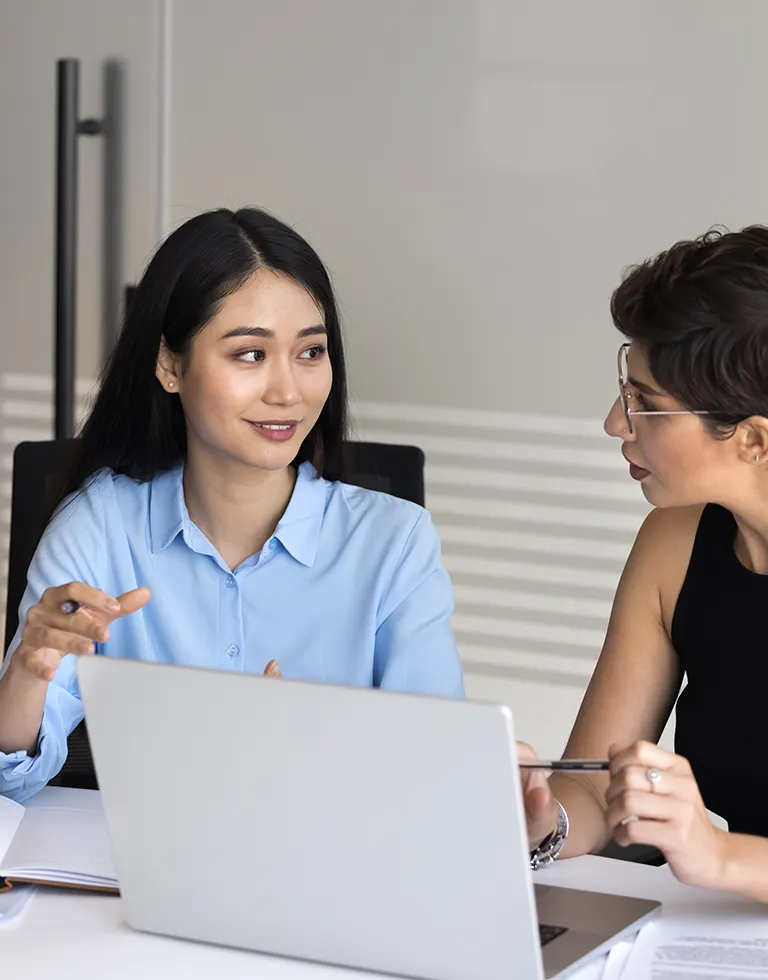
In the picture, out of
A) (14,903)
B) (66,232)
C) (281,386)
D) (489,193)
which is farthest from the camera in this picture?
(66,232)

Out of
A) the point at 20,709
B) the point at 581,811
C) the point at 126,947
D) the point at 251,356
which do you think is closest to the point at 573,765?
the point at 581,811

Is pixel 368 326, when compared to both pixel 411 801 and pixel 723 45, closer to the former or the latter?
pixel 723 45

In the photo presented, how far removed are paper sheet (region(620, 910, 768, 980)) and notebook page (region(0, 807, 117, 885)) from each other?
486mm

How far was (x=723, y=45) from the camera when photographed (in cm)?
254

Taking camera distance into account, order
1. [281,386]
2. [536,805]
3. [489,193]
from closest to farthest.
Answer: [536,805], [281,386], [489,193]

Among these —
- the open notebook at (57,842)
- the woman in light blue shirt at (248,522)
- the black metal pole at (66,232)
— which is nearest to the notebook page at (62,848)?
the open notebook at (57,842)

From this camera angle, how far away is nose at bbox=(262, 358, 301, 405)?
6.11ft

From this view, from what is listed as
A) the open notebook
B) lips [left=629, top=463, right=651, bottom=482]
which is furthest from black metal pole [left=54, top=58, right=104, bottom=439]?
lips [left=629, top=463, right=651, bottom=482]

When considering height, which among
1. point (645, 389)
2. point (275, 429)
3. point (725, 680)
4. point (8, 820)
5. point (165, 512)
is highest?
point (645, 389)

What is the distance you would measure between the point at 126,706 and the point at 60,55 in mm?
2291

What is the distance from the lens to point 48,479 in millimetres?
2078

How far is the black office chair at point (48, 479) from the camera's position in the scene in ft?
6.77

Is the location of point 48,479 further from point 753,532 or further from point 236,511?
point 753,532

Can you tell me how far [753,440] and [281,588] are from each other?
26.2 inches
